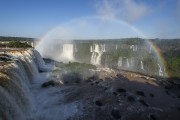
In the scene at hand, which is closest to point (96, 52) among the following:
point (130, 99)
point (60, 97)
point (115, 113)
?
point (130, 99)

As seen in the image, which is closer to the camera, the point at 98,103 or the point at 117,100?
the point at 98,103

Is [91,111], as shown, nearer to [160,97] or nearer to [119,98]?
[119,98]

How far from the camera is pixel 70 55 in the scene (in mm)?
93625

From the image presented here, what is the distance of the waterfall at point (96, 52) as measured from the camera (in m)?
89.0

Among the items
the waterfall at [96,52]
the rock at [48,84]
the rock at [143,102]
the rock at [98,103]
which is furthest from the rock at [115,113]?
the waterfall at [96,52]

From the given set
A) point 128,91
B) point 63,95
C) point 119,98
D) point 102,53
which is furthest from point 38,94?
point 102,53

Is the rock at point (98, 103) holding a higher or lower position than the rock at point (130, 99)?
higher

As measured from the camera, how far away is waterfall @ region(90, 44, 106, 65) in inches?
3504

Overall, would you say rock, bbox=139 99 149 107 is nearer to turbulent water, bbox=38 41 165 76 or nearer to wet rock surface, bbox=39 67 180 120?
wet rock surface, bbox=39 67 180 120

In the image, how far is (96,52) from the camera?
94125 millimetres

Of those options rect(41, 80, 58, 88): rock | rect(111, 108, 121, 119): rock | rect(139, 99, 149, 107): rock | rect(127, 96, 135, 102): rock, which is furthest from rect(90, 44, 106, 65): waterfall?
rect(111, 108, 121, 119): rock

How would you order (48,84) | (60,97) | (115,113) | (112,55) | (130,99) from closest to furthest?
1. (115,113)
2. (60,97)
3. (130,99)
4. (48,84)
5. (112,55)

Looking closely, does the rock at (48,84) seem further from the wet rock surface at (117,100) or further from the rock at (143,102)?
the rock at (143,102)

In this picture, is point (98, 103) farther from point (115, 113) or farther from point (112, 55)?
point (112, 55)
